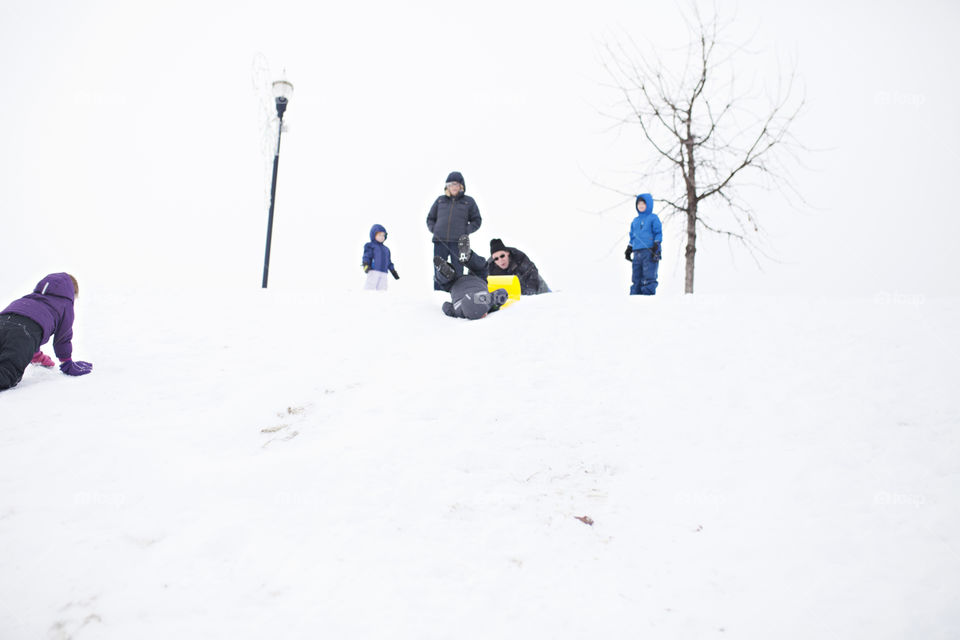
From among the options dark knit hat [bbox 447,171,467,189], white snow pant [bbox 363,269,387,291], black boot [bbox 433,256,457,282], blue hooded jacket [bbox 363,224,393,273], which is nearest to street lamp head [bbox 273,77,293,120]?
blue hooded jacket [bbox 363,224,393,273]

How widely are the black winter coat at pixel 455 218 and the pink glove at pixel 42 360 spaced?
5.20m

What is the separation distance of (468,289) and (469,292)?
2.9 inches

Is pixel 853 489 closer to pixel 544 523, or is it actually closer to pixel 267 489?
pixel 544 523

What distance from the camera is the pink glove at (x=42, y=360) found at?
4770 mm

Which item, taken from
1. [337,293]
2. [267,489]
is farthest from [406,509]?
[337,293]

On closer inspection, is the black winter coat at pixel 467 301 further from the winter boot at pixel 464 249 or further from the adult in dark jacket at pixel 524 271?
the adult in dark jacket at pixel 524 271

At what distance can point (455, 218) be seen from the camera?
796 centimetres

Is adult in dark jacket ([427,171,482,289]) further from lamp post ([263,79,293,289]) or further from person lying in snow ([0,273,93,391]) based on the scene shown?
person lying in snow ([0,273,93,391])

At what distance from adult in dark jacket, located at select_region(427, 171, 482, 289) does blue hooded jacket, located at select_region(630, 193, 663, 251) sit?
→ 3096 mm

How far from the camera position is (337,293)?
7594mm

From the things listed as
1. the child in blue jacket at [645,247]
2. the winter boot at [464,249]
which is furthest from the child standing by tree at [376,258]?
the child in blue jacket at [645,247]

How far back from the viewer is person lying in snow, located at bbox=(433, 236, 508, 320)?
6391 mm

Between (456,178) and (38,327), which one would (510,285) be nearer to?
(456,178)

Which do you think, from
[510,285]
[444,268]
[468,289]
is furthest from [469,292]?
[510,285]
